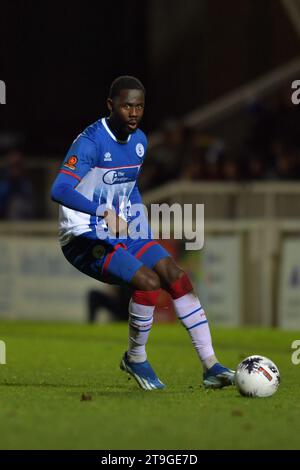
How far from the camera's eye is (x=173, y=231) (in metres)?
15.9

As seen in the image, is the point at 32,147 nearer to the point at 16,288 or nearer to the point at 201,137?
the point at 201,137

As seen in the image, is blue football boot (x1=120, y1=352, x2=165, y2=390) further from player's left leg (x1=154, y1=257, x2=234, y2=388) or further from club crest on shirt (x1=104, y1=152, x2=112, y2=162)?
club crest on shirt (x1=104, y1=152, x2=112, y2=162)

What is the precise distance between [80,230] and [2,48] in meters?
15.5

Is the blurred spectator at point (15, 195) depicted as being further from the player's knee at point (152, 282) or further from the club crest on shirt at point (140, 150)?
the player's knee at point (152, 282)

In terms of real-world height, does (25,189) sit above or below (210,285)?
above

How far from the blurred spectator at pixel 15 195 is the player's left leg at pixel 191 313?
10580 millimetres

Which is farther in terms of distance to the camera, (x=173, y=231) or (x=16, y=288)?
(x=16, y=288)

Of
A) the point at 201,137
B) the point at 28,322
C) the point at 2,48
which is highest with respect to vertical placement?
the point at 2,48

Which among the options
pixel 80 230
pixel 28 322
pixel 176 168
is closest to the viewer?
pixel 80 230

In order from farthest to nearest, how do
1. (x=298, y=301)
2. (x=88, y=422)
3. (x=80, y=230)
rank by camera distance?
1. (x=298, y=301)
2. (x=80, y=230)
3. (x=88, y=422)

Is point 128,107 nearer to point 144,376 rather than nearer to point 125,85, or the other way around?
point 125,85

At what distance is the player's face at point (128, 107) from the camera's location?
8.09 metres

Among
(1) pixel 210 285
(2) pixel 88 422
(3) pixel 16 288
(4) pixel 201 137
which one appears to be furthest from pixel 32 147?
(2) pixel 88 422

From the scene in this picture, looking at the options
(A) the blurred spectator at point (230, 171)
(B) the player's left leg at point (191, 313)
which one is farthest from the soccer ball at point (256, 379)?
(A) the blurred spectator at point (230, 171)
